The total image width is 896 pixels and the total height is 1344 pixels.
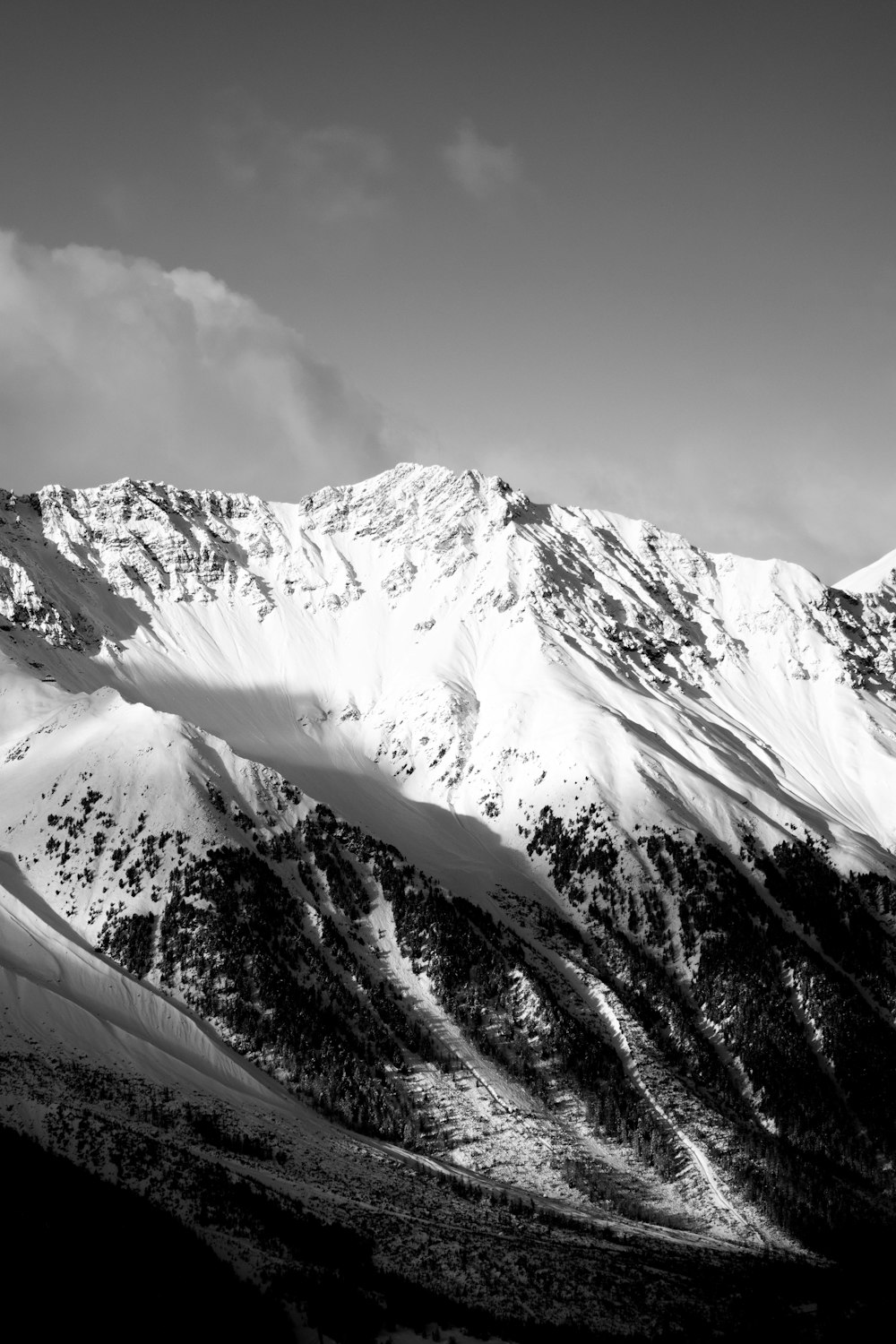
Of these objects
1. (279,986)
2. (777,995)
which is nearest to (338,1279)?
(279,986)

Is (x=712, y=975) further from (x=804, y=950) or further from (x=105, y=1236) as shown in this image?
(x=105, y=1236)

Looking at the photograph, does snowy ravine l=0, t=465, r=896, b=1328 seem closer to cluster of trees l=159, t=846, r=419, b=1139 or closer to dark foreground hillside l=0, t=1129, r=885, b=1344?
cluster of trees l=159, t=846, r=419, b=1139

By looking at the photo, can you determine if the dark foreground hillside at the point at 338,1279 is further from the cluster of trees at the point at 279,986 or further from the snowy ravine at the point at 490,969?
the cluster of trees at the point at 279,986

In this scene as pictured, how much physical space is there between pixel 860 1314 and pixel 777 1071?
65.6m

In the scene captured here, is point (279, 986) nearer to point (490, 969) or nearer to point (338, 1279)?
point (490, 969)

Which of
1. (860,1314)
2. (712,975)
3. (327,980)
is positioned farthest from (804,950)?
(860,1314)

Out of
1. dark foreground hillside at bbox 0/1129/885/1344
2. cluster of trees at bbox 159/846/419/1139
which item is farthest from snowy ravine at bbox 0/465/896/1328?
dark foreground hillside at bbox 0/1129/885/1344

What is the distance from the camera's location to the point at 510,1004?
452 feet

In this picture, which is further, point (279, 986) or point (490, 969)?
point (490, 969)

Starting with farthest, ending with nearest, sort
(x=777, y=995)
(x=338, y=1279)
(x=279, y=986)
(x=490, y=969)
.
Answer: (x=777, y=995) < (x=490, y=969) < (x=279, y=986) < (x=338, y=1279)

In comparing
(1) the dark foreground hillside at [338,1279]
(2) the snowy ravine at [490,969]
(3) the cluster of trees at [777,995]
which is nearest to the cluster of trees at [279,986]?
(2) the snowy ravine at [490,969]

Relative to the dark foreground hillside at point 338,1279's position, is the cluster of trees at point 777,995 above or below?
above

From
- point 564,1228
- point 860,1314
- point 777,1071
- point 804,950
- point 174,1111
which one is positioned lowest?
point 174,1111

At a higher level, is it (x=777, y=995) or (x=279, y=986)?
(x=777, y=995)
